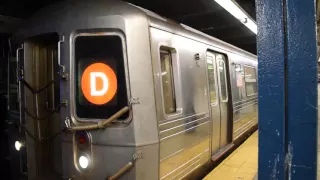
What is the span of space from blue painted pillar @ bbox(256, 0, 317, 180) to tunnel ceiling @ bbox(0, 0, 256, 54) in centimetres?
438

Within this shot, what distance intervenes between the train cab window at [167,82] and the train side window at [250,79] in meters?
4.17

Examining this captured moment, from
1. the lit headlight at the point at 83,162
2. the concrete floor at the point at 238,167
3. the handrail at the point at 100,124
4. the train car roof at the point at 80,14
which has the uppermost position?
the train car roof at the point at 80,14

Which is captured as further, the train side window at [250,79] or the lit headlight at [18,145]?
the train side window at [250,79]

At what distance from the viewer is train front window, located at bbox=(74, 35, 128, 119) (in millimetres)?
2855

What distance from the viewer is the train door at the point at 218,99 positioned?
469cm

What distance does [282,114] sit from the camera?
168 cm

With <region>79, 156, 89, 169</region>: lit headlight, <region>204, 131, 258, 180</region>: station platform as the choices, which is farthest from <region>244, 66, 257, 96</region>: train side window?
<region>79, 156, 89, 169</region>: lit headlight

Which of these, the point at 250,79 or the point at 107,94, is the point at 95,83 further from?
the point at 250,79

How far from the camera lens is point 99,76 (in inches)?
113

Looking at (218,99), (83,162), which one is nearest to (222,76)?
(218,99)

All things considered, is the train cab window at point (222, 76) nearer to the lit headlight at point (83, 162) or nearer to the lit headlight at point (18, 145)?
the lit headlight at point (83, 162)

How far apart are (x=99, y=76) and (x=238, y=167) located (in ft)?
9.01

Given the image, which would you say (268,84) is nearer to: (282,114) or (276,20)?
(282,114)

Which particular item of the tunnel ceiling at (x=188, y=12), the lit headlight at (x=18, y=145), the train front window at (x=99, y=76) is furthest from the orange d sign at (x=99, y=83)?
the tunnel ceiling at (x=188, y=12)
